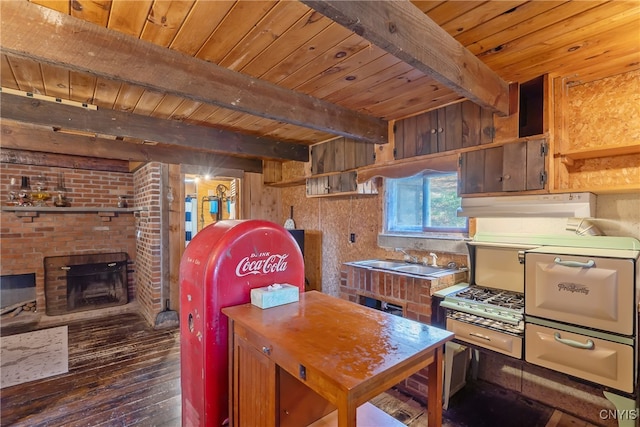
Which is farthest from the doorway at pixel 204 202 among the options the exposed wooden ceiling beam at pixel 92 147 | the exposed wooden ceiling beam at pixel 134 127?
the exposed wooden ceiling beam at pixel 134 127

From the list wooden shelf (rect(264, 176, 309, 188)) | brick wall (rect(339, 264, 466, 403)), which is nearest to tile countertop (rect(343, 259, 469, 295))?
brick wall (rect(339, 264, 466, 403))

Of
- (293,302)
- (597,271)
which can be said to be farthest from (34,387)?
(597,271)

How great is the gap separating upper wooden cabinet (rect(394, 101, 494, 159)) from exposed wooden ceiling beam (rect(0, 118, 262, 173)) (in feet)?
9.10

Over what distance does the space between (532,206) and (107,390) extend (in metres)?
3.56

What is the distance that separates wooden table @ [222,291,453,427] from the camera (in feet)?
2.95

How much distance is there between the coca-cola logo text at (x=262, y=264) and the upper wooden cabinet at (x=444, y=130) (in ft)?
5.43

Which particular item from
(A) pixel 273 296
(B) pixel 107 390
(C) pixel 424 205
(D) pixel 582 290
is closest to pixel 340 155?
(C) pixel 424 205

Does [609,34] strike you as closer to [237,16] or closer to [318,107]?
[318,107]

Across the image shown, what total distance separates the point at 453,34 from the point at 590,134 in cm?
130

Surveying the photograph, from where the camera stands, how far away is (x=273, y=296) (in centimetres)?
152

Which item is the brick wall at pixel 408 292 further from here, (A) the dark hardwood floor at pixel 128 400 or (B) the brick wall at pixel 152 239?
(B) the brick wall at pixel 152 239

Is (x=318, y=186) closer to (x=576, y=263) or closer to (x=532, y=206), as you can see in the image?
(x=532, y=206)

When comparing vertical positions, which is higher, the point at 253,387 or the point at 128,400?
the point at 253,387

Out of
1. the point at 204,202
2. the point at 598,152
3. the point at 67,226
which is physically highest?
the point at 598,152
